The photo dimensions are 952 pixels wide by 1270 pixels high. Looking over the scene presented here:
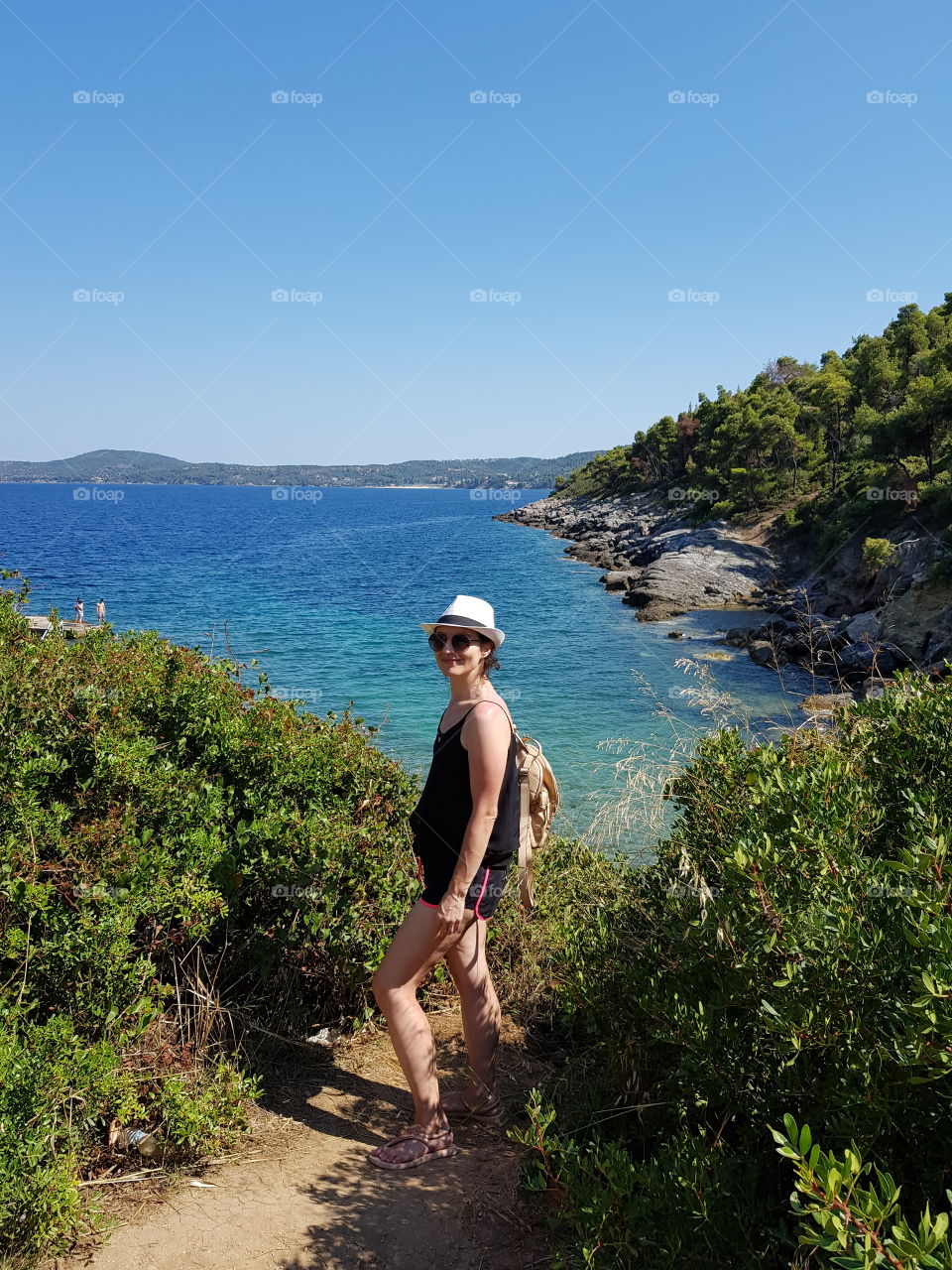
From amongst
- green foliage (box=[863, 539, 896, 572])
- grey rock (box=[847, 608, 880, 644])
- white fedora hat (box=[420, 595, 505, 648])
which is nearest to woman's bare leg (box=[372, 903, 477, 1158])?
white fedora hat (box=[420, 595, 505, 648])

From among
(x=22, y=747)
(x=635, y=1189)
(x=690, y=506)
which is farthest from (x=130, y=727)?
(x=690, y=506)

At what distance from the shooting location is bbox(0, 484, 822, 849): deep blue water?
21250 mm

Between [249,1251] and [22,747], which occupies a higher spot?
[22,747]

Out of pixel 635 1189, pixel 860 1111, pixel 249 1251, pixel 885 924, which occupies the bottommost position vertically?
pixel 249 1251

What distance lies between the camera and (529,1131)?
9.78 feet

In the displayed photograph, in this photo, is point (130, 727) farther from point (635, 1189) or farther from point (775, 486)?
point (775, 486)

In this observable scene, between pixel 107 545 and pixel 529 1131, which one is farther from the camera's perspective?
pixel 107 545

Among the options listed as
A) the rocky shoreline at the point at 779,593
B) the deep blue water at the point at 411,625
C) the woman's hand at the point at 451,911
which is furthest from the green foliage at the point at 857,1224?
the rocky shoreline at the point at 779,593

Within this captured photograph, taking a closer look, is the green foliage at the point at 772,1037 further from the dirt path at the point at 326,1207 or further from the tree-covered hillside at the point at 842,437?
the tree-covered hillside at the point at 842,437

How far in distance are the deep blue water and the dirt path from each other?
257 cm

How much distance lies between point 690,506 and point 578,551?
8.97 meters

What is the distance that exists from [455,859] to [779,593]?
1561 inches

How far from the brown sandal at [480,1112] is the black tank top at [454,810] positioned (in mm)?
1215

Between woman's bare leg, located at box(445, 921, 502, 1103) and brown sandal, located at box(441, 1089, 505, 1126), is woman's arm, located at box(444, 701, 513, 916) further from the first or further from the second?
brown sandal, located at box(441, 1089, 505, 1126)
